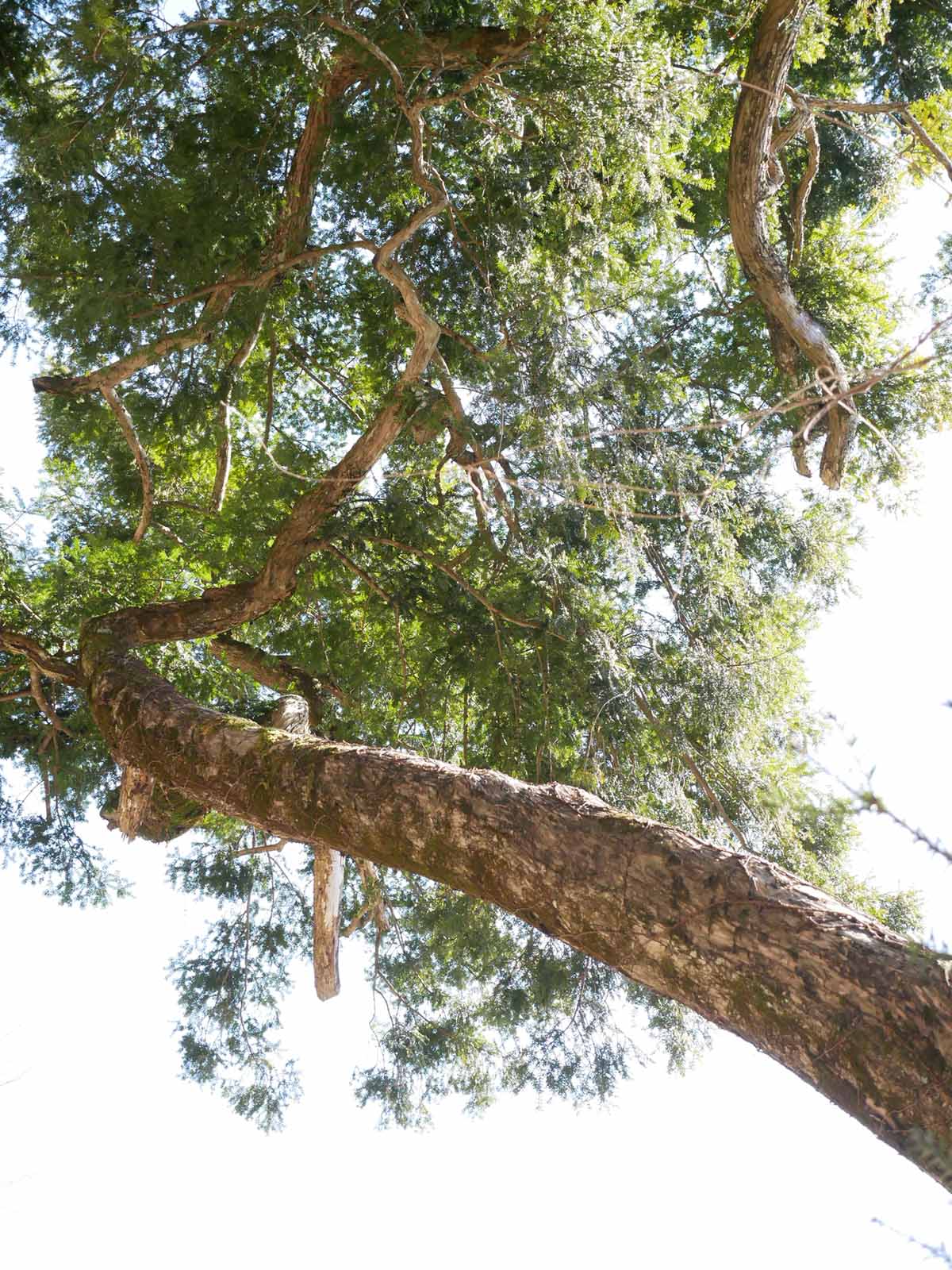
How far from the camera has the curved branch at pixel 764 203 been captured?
13.8ft

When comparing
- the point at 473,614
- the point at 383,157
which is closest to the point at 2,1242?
the point at 473,614

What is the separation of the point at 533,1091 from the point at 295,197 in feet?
16.6

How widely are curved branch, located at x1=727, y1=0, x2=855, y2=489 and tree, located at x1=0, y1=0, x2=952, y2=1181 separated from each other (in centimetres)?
2

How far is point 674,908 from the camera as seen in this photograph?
234 cm

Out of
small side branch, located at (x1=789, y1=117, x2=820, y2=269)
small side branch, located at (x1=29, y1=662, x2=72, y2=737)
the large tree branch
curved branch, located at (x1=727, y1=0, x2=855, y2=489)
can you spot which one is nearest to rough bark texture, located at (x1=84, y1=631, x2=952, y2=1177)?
the large tree branch

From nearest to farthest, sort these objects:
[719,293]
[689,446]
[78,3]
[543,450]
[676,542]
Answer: [543,450]
[78,3]
[676,542]
[689,446]
[719,293]

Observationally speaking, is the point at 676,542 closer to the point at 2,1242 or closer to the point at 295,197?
the point at 295,197

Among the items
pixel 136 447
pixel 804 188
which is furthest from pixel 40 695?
pixel 804 188

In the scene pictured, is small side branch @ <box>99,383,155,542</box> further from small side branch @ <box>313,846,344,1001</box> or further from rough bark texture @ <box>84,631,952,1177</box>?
small side branch @ <box>313,846,344,1001</box>

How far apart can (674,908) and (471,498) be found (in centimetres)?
357

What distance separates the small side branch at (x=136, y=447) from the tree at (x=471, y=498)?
3 centimetres

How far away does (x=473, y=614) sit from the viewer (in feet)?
17.2

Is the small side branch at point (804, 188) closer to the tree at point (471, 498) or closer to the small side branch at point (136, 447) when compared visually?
the tree at point (471, 498)

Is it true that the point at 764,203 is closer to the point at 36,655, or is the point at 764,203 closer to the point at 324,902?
the point at 324,902
